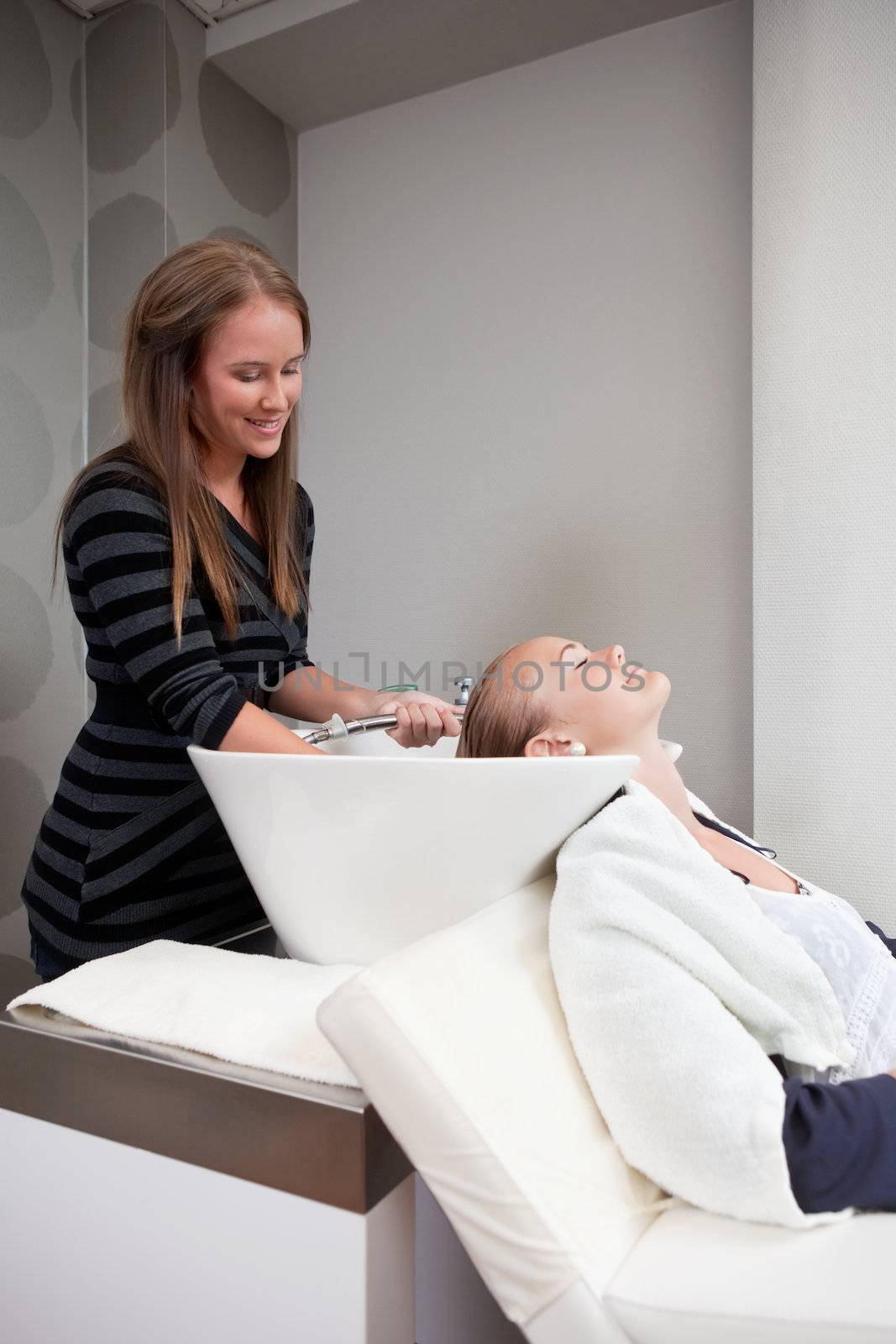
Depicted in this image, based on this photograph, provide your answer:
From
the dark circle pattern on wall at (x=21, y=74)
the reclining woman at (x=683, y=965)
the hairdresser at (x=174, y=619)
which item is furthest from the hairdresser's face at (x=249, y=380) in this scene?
the dark circle pattern on wall at (x=21, y=74)

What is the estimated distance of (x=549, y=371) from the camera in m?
2.26

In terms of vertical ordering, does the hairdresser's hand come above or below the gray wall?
below

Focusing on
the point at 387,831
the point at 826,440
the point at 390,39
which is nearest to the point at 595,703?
the point at 387,831

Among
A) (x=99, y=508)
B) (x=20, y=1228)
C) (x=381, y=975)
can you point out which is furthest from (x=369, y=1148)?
(x=99, y=508)

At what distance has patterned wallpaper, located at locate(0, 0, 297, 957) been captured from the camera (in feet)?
6.80

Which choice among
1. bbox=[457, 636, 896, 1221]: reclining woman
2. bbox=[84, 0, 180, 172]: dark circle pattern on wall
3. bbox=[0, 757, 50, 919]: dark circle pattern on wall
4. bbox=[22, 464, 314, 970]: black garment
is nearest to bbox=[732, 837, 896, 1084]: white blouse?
bbox=[457, 636, 896, 1221]: reclining woman

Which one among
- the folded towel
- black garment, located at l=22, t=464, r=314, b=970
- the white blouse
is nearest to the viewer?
the folded towel

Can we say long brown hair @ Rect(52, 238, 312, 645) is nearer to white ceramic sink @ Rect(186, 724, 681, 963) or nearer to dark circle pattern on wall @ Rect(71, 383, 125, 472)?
white ceramic sink @ Rect(186, 724, 681, 963)

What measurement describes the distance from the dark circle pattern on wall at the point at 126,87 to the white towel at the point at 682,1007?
2.04m

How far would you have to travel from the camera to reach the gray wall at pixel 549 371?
2068 millimetres

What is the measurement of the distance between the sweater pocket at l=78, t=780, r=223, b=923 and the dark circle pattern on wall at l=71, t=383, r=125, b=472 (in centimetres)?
139

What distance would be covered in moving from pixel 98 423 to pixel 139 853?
4.91 feet

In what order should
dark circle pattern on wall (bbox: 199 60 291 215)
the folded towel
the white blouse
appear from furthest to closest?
dark circle pattern on wall (bbox: 199 60 291 215)
the white blouse
the folded towel

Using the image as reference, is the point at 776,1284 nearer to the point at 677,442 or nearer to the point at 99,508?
the point at 99,508
